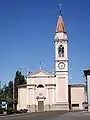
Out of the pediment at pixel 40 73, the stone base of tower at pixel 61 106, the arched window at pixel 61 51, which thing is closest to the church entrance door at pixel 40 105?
the stone base of tower at pixel 61 106

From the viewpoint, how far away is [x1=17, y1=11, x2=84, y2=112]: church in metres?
108

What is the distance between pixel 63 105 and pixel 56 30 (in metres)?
23.1

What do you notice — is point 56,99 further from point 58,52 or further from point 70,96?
point 58,52

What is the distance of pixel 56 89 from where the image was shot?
355 feet

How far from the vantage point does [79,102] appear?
112875 mm

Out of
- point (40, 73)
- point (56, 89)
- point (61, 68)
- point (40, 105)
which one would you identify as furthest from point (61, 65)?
point (40, 105)

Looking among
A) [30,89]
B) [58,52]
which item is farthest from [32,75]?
[58,52]

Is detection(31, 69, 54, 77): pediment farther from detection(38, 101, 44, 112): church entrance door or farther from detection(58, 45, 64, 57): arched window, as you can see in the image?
detection(38, 101, 44, 112): church entrance door

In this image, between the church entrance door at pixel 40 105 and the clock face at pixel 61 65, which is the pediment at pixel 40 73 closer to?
the clock face at pixel 61 65

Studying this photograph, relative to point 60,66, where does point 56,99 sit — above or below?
below

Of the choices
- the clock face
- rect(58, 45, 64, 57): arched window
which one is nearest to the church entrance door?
the clock face

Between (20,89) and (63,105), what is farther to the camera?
(20,89)

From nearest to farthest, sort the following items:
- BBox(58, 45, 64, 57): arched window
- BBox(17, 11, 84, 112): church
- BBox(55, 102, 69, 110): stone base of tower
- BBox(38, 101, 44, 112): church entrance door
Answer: BBox(55, 102, 69, 110): stone base of tower < BBox(17, 11, 84, 112): church < BBox(58, 45, 64, 57): arched window < BBox(38, 101, 44, 112): church entrance door

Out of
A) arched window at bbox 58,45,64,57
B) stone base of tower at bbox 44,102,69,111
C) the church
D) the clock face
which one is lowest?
stone base of tower at bbox 44,102,69,111
